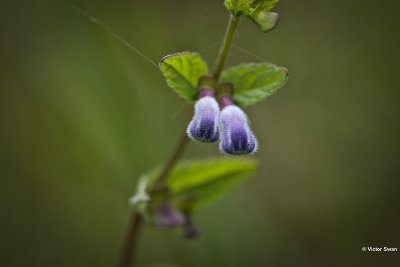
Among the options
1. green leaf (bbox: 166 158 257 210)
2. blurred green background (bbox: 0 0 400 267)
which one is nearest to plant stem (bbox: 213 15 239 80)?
green leaf (bbox: 166 158 257 210)

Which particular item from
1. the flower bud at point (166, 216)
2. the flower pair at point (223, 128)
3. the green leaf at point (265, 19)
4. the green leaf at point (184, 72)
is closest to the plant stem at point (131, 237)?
the flower bud at point (166, 216)

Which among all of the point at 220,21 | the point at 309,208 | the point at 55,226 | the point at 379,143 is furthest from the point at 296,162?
the point at 55,226

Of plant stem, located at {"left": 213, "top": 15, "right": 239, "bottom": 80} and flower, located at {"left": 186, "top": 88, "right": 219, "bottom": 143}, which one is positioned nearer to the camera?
flower, located at {"left": 186, "top": 88, "right": 219, "bottom": 143}

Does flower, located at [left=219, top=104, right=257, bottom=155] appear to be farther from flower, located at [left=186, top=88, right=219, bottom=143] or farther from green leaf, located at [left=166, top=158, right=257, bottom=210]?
green leaf, located at [left=166, top=158, right=257, bottom=210]

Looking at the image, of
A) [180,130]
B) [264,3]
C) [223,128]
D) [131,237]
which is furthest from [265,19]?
[180,130]

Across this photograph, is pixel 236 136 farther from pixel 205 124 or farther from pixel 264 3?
pixel 264 3

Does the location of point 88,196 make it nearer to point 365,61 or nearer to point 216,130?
point 216,130
